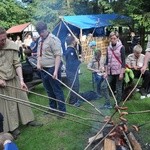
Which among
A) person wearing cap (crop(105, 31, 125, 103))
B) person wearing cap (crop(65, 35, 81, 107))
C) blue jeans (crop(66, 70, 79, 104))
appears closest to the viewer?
person wearing cap (crop(105, 31, 125, 103))

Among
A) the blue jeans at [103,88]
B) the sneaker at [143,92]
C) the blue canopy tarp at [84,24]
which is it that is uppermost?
the blue canopy tarp at [84,24]

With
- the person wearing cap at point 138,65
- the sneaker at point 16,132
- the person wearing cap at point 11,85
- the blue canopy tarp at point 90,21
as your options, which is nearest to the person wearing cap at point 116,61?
the person wearing cap at point 138,65

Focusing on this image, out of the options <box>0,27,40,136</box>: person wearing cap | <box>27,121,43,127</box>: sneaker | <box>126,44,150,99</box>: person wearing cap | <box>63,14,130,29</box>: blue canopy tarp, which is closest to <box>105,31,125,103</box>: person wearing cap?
<box>126,44,150,99</box>: person wearing cap

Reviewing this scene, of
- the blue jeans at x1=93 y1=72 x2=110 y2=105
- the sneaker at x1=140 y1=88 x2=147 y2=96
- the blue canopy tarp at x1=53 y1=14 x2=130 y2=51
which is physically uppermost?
the blue canopy tarp at x1=53 y1=14 x2=130 y2=51

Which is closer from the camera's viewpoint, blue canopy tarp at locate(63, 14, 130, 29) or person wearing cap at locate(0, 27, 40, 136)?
person wearing cap at locate(0, 27, 40, 136)

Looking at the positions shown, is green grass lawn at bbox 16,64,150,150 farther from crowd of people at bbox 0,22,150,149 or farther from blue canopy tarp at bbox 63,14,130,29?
blue canopy tarp at bbox 63,14,130,29

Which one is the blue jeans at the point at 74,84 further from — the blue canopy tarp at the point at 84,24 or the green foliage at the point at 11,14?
the green foliage at the point at 11,14

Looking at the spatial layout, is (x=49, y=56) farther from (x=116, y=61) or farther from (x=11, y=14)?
(x=11, y=14)

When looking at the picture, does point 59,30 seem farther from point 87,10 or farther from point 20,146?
point 20,146

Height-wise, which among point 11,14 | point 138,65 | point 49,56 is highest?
point 11,14

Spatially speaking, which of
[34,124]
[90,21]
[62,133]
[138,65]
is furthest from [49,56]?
[90,21]

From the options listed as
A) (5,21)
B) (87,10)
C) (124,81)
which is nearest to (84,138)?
(124,81)

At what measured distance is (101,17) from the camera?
23.7 meters

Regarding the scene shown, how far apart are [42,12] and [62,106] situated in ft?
76.4
